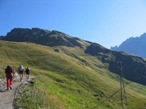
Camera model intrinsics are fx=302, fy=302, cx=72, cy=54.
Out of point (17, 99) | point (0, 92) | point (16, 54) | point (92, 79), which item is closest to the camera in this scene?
point (17, 99)

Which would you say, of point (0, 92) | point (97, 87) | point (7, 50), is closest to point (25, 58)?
point (7, 50)

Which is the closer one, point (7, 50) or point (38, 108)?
point (38, 108)

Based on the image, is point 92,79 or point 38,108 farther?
point 92,79

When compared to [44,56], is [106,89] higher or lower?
lower

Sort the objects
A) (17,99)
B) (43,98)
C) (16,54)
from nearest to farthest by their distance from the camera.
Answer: (17,99) → (43,98) → (16,54)

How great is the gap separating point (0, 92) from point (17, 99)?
17.3 ft

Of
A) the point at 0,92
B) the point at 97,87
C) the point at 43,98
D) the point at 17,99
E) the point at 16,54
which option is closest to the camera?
the point at 17,99

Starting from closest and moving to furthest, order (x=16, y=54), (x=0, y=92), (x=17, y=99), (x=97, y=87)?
(x=17, y=99), (x=0, y=92), (x=97, y=87), (x=16, y=54)

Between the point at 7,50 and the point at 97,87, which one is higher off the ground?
the point at 7,50

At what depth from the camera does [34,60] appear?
176m

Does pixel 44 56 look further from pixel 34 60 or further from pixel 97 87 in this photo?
pixel 97 87

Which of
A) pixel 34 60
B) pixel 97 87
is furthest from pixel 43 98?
pixel 34 60

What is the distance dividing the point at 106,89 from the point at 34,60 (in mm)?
56110

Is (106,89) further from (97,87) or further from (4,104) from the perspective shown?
(4,104)
